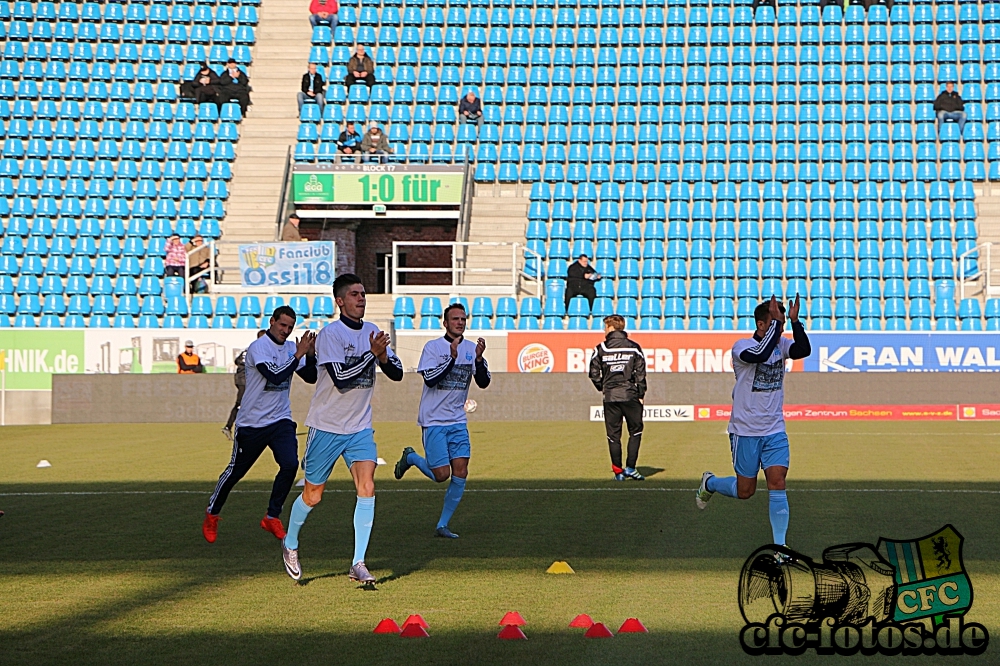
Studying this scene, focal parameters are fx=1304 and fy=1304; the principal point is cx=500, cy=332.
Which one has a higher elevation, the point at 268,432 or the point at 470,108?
the point at 470,108

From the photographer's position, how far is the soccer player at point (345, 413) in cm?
958

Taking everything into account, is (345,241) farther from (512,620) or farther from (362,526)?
(512,620)

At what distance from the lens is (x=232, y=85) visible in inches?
1682

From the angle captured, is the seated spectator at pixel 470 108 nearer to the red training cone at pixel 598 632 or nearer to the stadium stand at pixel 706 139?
the stadium stand at pixel 706 139

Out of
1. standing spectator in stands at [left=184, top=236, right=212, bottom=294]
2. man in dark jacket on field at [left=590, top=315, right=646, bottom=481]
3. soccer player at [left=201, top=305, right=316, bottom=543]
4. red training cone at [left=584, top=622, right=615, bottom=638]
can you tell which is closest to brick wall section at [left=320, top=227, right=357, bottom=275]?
standing spectator in stands at [left=184, top=236, right=212, bottom=294]

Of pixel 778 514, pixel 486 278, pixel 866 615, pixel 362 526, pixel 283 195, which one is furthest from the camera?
pixel 283 195

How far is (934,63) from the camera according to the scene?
42469 mm

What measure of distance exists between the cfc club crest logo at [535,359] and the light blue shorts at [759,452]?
22.0 m

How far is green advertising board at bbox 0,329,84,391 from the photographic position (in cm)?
3359

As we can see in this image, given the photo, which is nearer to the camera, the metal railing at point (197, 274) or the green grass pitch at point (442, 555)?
the green grass pitch at point (442, 555)

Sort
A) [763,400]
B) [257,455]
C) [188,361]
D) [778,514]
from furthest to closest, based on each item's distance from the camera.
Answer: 1. [188,361]
2. [257,455]
3. [763,400]
4. [778,514]

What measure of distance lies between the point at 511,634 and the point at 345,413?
272cm

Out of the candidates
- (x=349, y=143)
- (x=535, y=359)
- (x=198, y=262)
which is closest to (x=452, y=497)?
(x=535, y=359)

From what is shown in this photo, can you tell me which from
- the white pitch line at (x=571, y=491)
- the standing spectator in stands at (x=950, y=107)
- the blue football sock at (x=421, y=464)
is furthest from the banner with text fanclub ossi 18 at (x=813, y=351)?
the blue football sock at (x=421, y=464)
